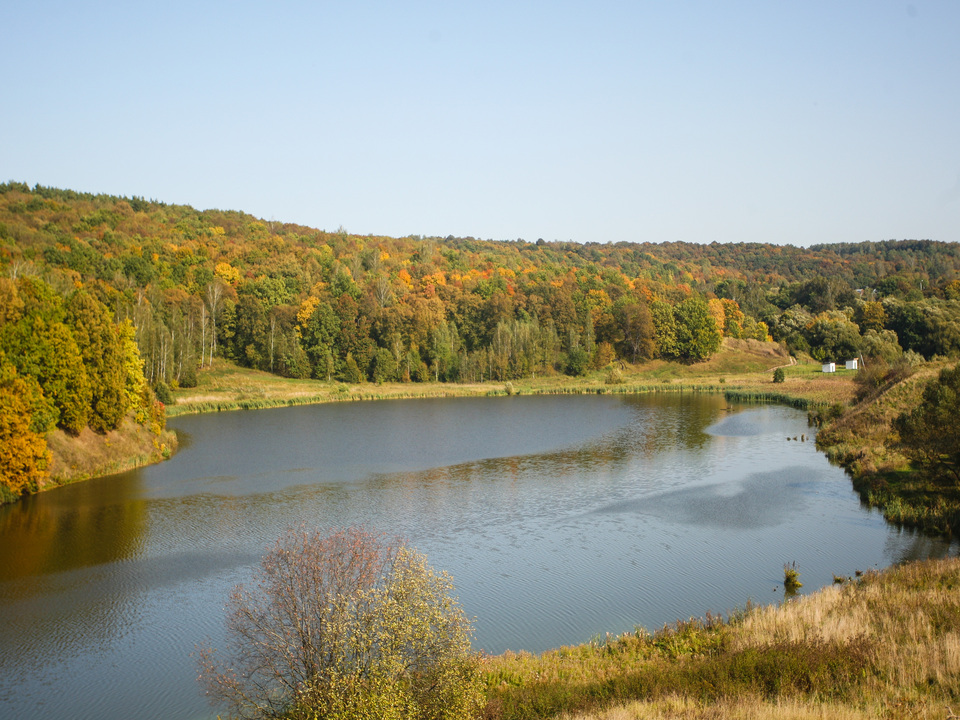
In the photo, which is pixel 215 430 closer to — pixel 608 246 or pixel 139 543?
pixel 139 543

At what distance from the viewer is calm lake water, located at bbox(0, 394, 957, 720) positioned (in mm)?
15398

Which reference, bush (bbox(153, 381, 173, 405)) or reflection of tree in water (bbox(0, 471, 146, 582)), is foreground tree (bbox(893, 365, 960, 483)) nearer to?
reflection of tree in water (bbox(0, 471, 146, 582))

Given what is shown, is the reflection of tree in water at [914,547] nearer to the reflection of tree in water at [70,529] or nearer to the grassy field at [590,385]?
the reflection of tree in water at [70,529]

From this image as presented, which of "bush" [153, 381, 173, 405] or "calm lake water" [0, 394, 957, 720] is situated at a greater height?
"bush" [153, 381, 173, 405]

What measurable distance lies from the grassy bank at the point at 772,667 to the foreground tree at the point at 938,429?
8.55 m

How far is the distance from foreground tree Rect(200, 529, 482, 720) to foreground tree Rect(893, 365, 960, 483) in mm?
18499

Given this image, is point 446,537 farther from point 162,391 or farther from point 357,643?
point 162,391

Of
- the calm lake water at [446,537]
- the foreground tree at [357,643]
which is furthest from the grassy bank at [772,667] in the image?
the calm lake water at [446,537]

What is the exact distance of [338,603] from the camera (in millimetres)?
10695

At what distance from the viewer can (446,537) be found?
75.0ft

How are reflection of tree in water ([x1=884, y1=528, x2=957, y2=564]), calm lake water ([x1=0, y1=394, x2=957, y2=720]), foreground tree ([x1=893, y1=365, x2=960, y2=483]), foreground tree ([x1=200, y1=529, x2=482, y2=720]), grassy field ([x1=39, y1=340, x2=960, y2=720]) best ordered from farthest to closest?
1. foreground tree ([x1=893, y1=365, x2=960, y2=483])
2. reflection of tree in water ([x1=884, y1=528, x2=957, y2=564])
3. calm lake water ([x1=0, y1=394, x2=957, y2=720])
4. foreground tree ([x1=200, y1=529, x2=482, y2=720])
5. grassy field ([x1=39, y1=340, x2=960, y2=720])

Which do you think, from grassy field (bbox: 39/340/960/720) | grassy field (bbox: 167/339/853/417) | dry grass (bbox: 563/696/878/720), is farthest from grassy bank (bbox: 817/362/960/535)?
dry grass (bbox: 563/696/878/720)

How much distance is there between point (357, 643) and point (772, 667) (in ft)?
20.9

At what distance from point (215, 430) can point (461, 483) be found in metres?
22.3
